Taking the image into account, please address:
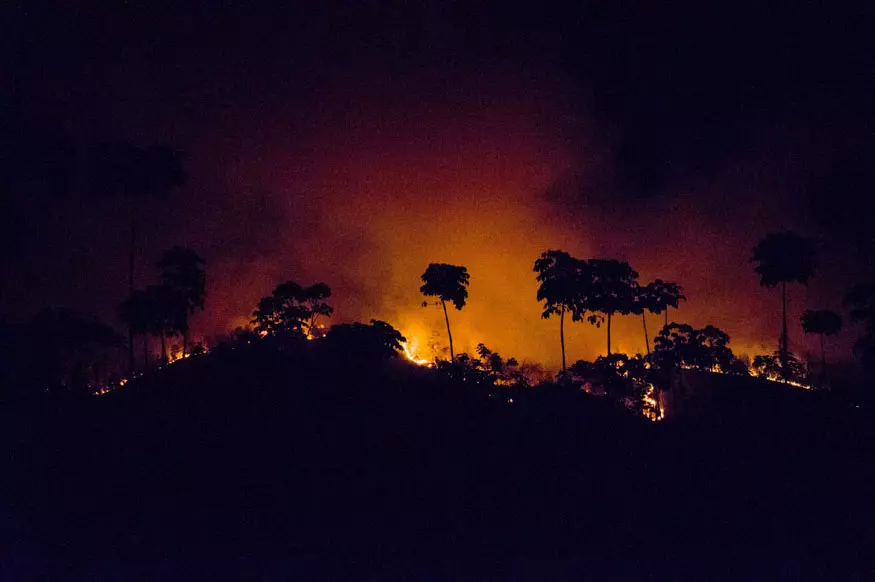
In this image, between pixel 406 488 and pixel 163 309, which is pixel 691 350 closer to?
pixel 406 488

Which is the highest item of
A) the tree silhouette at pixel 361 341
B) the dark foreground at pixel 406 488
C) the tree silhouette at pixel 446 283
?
the tree silhouette at pixel 446 283

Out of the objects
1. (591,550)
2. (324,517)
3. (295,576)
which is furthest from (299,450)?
(591,550)

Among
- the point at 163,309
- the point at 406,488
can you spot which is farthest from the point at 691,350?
the point at 163,309

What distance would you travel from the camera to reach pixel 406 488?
15.7 m

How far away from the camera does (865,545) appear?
13.9 metres

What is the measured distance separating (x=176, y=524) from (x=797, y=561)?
1502 cm

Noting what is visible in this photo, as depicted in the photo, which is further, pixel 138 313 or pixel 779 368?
pixel 779 368

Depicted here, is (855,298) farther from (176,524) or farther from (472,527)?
(176,524)

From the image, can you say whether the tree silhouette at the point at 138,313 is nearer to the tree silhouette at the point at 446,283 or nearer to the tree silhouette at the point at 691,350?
the tree silhouette at the point at 446,283

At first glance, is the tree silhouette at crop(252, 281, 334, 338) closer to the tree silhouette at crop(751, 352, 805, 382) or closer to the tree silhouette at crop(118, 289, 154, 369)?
the tree silhouette at crop(118, 289, 154, 369)

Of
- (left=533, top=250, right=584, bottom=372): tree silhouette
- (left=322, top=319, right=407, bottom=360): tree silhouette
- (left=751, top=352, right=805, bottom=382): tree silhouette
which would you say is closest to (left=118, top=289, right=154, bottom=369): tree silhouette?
(left=322, top=319, right=407, bottom=360): tree silhouette

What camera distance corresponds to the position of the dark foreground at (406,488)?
12.6m

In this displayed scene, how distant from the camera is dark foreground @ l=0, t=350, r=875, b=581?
497 inches

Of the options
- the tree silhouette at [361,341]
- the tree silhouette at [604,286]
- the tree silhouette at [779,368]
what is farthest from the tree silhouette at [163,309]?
the tree silhouette at [779,368]
